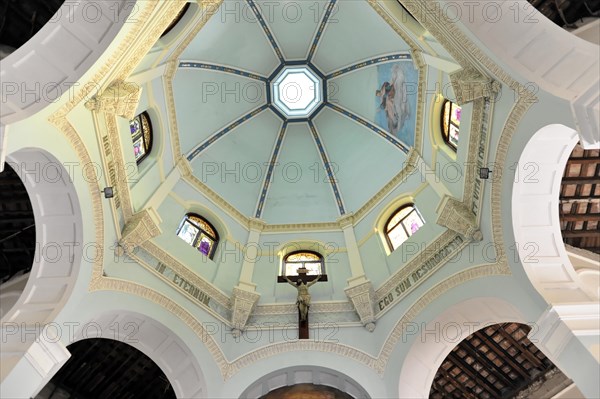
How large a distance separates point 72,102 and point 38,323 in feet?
14.5

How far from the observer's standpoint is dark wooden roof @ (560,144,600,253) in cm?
1322

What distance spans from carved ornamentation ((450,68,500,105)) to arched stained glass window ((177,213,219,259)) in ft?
27.2

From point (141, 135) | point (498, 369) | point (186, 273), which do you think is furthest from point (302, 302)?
point (141, 135)

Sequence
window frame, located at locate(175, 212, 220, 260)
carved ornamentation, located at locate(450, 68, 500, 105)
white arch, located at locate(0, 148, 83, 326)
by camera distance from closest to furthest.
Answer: white arch, located at locate(0, 148, 83, 326) → carved ornamentation, located at locate(450, 68, 500, 105) → window frame, located at locate(175, 212, 220, 260)

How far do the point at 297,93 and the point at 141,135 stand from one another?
6816 millimetres

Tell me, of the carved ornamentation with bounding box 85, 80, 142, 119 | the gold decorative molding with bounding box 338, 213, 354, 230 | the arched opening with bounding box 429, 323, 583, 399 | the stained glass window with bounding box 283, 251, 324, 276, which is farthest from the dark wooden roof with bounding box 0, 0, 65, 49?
the arched opening with bounding box 429, 323, 583, 399

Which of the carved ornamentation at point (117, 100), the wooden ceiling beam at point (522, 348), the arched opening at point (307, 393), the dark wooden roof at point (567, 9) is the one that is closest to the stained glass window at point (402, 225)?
the wooden ceiling beam at point (522, 348)

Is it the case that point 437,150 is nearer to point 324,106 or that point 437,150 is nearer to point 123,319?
point 324,106

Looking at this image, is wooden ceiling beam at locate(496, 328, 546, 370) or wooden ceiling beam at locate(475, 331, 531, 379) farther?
wooden ceiling beam at locate(475, 331, 531, 379)

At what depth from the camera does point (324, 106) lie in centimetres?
2102

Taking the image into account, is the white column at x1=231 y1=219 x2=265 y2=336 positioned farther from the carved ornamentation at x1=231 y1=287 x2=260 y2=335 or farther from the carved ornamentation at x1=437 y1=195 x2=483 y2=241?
the carved ornamentation at x1=437 y1=195 x2=483 y2=241

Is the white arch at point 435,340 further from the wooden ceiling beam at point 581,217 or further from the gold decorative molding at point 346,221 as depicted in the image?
the gold decorative molding at point 346,221

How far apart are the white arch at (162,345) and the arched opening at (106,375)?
49.2 inches

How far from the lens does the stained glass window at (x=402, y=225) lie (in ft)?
54.9
